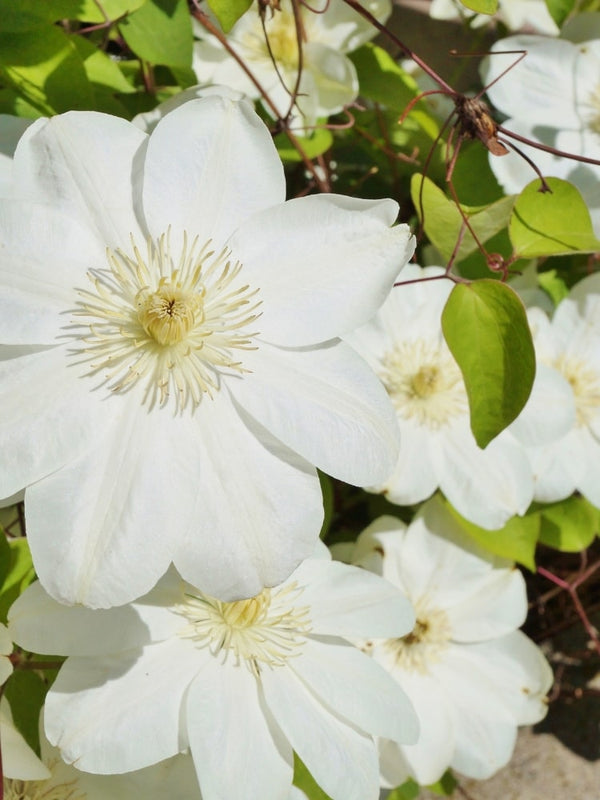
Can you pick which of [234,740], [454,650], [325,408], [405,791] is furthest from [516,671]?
[325,408]

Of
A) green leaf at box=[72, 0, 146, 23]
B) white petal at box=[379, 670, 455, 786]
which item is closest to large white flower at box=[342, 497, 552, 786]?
white petal at box=[379, 670, 455, 786]

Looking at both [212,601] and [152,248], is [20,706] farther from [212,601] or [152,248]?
[152,248]

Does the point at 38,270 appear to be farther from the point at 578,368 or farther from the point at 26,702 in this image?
the point at 578,368

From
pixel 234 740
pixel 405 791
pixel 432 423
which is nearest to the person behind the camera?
pixel 234 740

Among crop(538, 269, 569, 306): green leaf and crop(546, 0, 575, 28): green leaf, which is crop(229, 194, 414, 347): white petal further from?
crop(538, 269, 569, 306): green leaf

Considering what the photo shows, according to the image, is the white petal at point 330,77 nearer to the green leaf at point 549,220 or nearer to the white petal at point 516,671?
the green leaf at point 549,220

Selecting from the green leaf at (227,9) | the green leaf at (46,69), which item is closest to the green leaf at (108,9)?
the green leaf at (46,69)
